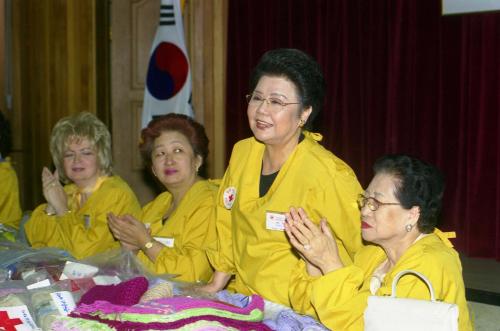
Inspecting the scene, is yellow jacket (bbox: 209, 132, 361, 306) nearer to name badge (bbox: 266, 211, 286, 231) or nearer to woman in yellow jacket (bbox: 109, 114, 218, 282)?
name badge (bbox: 266, 211, 286, 231)

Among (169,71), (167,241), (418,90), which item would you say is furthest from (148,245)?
(169,71)

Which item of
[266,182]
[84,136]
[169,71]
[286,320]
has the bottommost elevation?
[286,320]

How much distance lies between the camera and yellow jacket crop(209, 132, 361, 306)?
2318 millimetres

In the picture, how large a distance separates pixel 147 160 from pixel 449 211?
2388 millimetres

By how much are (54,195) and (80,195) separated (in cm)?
14

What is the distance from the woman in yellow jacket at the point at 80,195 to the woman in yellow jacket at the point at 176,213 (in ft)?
0.71

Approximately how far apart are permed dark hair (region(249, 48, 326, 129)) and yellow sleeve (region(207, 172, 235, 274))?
17.8 inches

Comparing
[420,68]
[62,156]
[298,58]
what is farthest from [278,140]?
[420,68]

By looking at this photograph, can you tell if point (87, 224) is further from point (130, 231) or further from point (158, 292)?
point (158, 292)

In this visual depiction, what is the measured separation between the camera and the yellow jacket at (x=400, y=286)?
1.95 metres

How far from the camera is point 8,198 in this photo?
3.78 m

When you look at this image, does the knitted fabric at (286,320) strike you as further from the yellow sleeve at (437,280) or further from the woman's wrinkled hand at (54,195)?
the woman's wrinkled hand at (54,195)

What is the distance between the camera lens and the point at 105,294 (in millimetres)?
2059

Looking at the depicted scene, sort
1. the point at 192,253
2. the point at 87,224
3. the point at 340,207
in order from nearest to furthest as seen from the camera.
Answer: the point at 340,207, the point at 192,253, the point at 87,224
